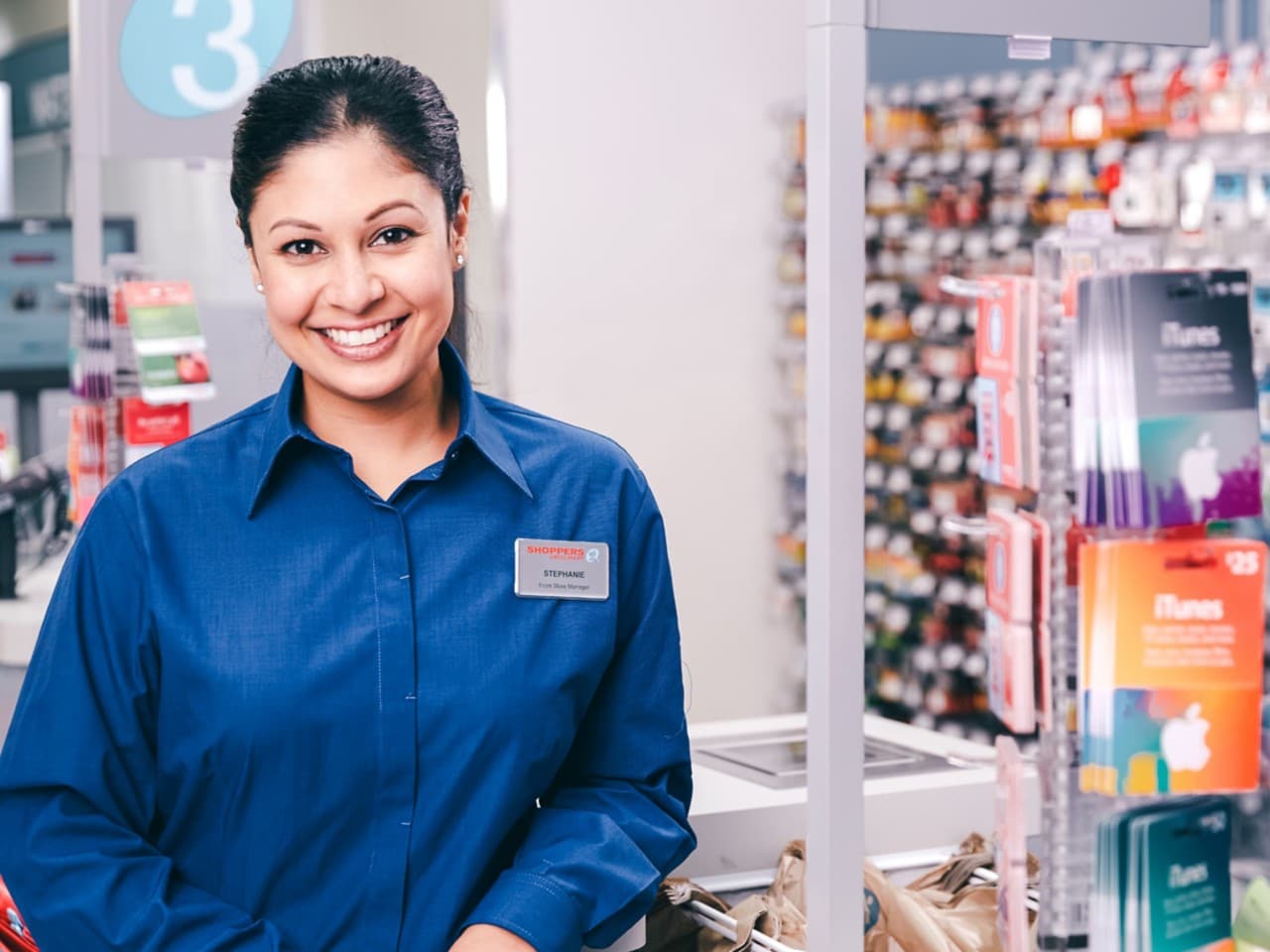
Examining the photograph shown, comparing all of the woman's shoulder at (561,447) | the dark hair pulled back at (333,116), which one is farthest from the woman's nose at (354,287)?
the woman's shoulder at (561,447)

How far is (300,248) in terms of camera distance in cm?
180

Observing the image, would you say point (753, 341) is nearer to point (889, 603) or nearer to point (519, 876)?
point (889, 603)

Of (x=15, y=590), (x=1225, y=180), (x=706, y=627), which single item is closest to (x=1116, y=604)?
(x=1225, y=180)

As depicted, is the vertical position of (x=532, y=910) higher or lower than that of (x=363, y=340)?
lower

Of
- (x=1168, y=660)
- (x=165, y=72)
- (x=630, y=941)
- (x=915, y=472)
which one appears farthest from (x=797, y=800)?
(x=915, y=472)

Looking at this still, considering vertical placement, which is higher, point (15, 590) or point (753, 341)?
point (753, 341)

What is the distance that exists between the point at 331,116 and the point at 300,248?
147 mm

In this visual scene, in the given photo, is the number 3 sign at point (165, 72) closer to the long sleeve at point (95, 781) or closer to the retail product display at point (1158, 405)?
the long sleeve at point (95, 781)

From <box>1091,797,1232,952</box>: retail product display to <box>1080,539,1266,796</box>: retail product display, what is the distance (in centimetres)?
3

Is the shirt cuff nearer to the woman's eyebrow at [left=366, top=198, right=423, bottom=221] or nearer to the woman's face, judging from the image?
the woman's face

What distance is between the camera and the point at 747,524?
591 centimetres

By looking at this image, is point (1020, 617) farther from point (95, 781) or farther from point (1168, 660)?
point (95, 781)

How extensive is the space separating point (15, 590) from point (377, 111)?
10.2 ft

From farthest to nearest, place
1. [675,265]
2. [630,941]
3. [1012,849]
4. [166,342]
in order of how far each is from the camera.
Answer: [675,265] → [166,342] → [630,941] → [1012,849]
